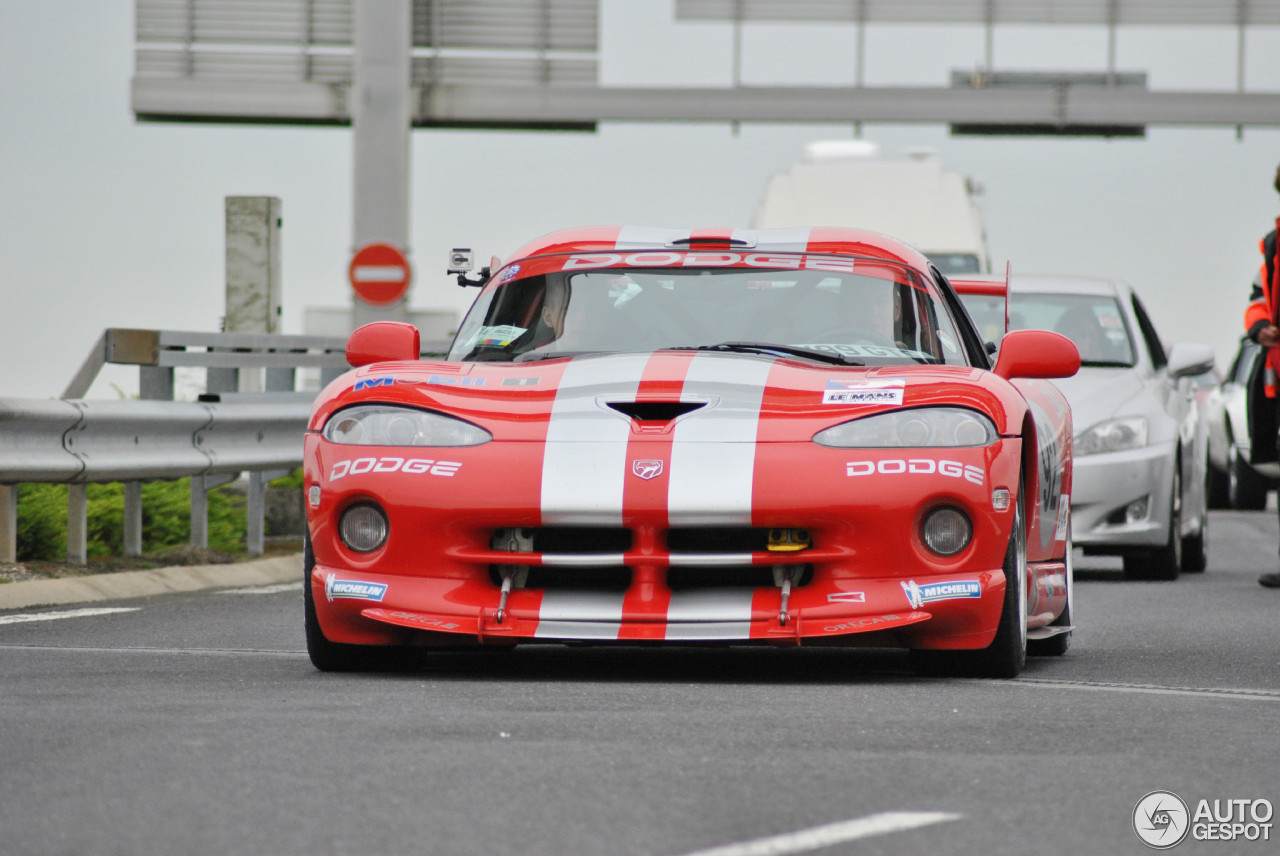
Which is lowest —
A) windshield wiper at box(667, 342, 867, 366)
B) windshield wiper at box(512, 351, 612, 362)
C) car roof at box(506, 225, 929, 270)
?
windshield wiper at box(512, 351, 612, 362)

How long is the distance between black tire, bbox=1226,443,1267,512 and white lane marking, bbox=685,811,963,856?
15.4 m

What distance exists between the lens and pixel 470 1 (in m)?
24.2

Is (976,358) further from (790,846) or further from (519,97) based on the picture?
(519,97)

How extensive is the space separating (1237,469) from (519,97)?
29.0ft

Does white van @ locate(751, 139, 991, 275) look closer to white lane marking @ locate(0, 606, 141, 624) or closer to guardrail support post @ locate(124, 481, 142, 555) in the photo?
guardrail support post @ locate(124, 481, 142, 555)

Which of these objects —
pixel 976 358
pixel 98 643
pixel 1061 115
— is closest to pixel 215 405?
pixel 98 643

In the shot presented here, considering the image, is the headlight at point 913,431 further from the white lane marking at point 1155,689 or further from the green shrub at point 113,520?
the green shrub at point 113,520

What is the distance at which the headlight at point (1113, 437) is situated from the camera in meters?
11.3

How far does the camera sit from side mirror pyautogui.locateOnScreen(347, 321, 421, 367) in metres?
6.89

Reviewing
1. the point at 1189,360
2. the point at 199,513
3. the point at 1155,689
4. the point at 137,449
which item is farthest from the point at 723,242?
the point at 1189,360

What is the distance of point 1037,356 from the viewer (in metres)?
6.86

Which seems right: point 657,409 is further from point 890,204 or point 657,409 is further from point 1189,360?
point 890,204

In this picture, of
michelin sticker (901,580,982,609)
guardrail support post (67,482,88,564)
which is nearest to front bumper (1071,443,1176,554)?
guardrail support post (67,482,88,564)

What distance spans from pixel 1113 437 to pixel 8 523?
5.38 metres
